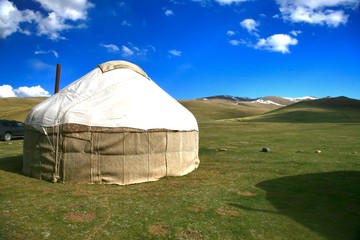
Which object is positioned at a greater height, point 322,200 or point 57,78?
point 57,78

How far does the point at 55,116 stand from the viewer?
10.2 metres

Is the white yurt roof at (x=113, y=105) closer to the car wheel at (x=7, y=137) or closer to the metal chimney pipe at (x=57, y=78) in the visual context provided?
the metal chimney pipe at (x=57, y=78)

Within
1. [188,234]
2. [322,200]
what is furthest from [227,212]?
[322,200]

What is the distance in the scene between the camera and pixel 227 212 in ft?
24.7

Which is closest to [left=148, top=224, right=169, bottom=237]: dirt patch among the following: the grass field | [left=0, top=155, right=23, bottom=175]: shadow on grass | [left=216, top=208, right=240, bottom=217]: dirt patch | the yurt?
the grass field

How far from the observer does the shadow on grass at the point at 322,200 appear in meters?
6.98

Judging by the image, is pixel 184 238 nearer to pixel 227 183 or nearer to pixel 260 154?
pixel 227 183

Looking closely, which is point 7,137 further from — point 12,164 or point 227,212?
point 227,212

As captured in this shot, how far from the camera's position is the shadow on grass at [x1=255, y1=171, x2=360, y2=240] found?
6.98 metres

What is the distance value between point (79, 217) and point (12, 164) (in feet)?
24.0

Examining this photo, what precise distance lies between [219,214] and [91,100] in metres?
5.48

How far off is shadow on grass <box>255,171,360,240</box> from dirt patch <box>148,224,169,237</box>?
9.37ft

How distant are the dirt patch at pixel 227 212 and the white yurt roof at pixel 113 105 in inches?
141

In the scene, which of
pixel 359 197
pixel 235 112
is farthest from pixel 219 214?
pixel 235 112
